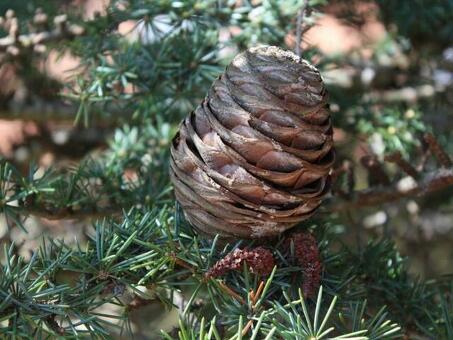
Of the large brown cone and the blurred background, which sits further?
the blurred background

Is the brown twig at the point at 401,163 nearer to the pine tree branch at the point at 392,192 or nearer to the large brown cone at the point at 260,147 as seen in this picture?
the pine tree branch at the point at 392,192

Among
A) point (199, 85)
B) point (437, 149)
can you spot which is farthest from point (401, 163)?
point (199, 85)

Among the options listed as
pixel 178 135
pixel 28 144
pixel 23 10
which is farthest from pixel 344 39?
pixel 178 135

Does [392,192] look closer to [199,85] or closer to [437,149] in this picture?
[437,149]

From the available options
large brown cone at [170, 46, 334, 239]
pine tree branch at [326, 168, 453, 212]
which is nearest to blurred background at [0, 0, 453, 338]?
pine tree branch at [326, 168, 453, 212]

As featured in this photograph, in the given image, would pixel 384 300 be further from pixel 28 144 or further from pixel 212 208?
pixel 28 144

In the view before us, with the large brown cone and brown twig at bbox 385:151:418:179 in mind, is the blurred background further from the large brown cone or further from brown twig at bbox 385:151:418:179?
the large brown cone
